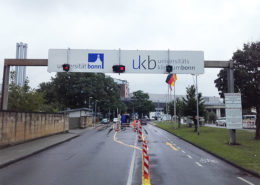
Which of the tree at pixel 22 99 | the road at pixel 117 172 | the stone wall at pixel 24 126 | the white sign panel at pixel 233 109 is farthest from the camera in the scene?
the tree at pixel 22 99

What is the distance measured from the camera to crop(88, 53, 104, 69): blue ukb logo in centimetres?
1625

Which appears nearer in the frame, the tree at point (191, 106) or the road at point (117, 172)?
the road at point (117, 172)

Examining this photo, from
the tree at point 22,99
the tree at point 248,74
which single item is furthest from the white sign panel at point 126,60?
the tree at point 22,99

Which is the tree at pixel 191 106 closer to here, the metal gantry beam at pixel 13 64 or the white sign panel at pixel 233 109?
the white sign panel at pixel 233 109

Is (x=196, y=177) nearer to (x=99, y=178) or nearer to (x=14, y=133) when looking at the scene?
(x=99, y=178)

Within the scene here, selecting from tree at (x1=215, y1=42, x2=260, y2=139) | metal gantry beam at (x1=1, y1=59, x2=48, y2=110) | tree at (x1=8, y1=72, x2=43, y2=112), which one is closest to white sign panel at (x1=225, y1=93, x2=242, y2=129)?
tree at (x1=215, y1=42, x2=260, y2=139)

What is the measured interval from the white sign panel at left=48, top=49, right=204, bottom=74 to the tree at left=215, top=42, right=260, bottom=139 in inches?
221

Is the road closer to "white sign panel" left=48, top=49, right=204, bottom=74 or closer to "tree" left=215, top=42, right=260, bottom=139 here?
"white sign panel" left=48, top=49, right=204, bottom=74

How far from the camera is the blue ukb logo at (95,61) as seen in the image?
53.3 feet

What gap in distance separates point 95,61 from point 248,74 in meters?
11.8

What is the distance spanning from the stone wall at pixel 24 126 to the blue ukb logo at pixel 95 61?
6127mm

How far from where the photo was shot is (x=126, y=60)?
53.7 ft

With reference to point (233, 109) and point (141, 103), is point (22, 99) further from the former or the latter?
point (141, 103)

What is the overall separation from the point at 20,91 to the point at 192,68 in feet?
68.6
